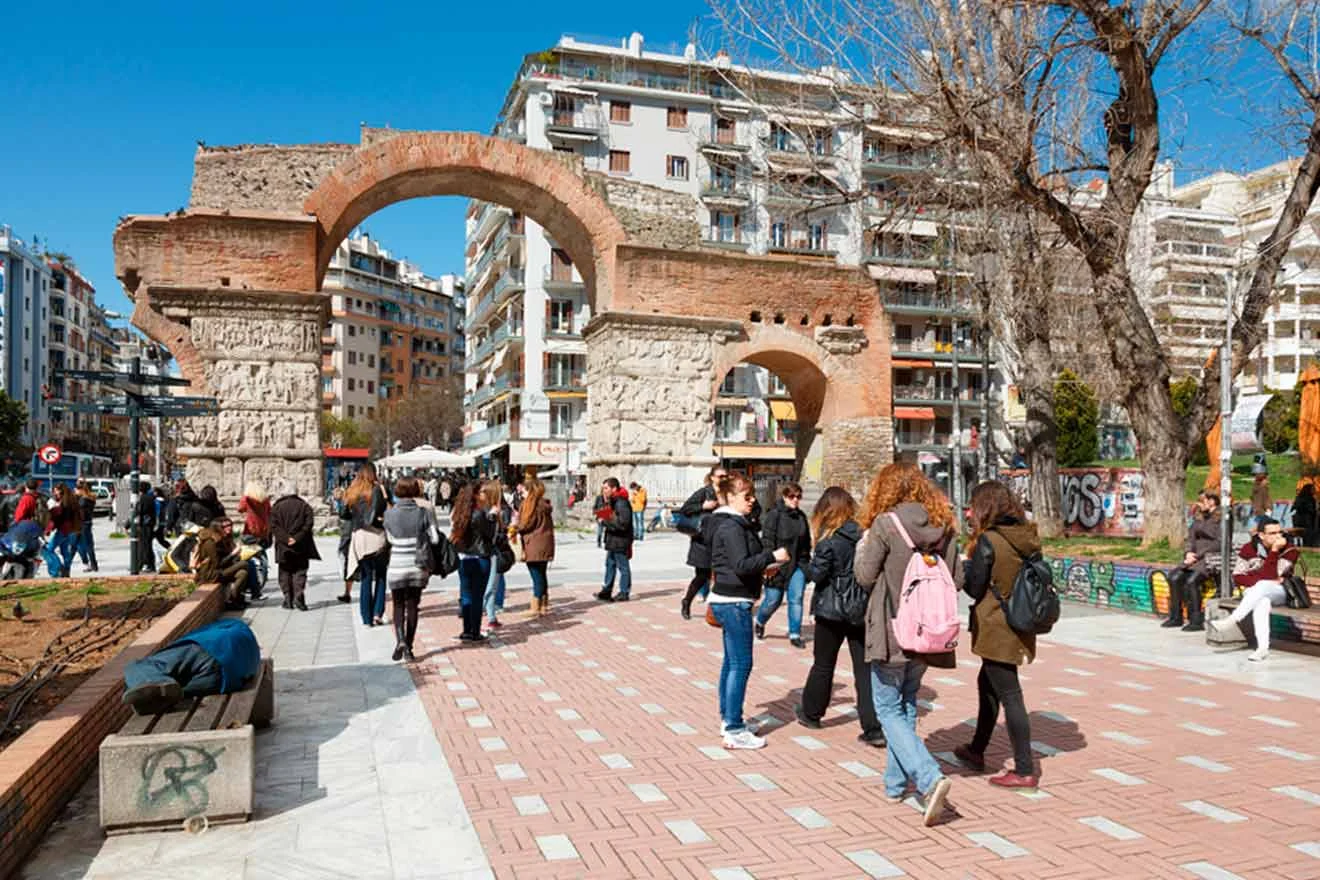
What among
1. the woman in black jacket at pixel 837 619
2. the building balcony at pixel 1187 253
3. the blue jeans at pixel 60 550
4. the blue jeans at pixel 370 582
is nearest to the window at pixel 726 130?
the building balcony at pixel 1187 253

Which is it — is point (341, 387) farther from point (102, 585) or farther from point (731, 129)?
point (102, 585)

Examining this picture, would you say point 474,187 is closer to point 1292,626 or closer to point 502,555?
point 502,555

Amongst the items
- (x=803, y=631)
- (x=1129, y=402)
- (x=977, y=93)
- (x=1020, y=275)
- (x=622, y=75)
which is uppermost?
(x=622, y=75)

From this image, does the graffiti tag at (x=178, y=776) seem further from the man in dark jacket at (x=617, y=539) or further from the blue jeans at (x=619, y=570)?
the blue jeans at (x=619, y=570)

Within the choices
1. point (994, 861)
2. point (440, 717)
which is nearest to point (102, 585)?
point (440, 717)

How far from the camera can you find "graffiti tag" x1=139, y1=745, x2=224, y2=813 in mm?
4406

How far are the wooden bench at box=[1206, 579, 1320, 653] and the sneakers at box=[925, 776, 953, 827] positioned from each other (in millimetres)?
6243

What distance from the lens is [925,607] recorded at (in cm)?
462

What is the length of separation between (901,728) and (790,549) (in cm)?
441

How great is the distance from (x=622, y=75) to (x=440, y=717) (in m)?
47.0

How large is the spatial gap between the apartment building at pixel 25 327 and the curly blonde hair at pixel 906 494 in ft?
240

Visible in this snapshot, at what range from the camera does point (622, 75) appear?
48844 mm

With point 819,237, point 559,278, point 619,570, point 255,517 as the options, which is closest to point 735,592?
point 619,570

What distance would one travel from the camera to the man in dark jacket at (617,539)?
38.3ft
